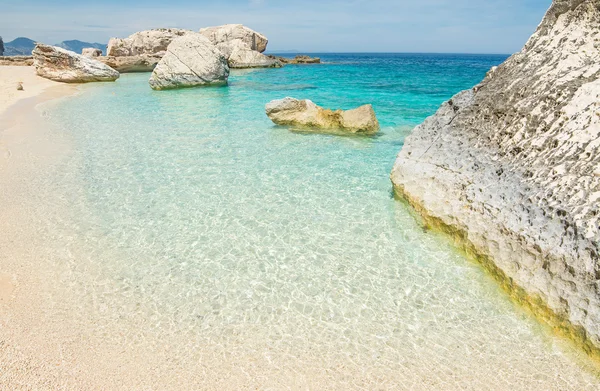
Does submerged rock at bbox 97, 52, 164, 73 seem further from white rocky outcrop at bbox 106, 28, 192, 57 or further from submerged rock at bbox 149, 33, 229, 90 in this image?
submerged rock at bbox 149, 33, 229, 90

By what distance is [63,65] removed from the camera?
2694 cm

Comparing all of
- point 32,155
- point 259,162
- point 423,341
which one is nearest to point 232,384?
point 423,341

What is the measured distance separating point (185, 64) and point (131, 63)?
57.8ft

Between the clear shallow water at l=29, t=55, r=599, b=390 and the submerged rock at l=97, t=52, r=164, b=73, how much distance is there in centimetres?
3222

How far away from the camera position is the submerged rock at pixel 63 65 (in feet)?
87.8

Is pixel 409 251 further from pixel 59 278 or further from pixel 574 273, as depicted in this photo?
pixel 59 278

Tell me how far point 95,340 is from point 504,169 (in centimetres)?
564

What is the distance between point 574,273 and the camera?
12.4 ft

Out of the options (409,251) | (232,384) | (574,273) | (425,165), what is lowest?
(232,384)

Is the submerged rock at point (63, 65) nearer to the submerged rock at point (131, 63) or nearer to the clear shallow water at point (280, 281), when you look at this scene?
the submerged rock at point (131, 63)

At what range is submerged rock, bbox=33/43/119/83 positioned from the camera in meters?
26.8

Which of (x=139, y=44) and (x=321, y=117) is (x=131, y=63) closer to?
(x=139, y=44)

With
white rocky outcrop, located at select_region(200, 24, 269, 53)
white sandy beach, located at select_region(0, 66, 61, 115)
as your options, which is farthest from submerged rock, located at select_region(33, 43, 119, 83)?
white rocky outcrop, located at select_region(200, 24, 269, 53)

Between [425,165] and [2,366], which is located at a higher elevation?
[425,165]
